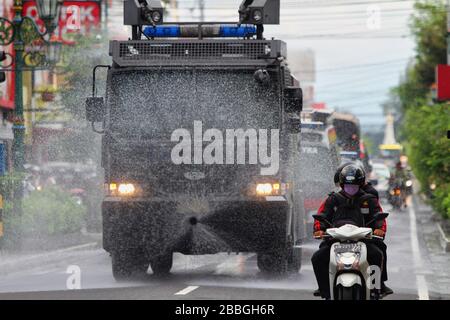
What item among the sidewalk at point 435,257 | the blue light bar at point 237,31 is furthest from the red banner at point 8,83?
the blue light bar at point 237,31

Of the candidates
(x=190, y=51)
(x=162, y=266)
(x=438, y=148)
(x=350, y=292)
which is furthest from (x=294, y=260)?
(x=438, y=148)

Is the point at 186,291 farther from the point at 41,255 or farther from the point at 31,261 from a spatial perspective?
the point at 41,255

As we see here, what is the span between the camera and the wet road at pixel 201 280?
1691cm

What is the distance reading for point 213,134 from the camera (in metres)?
18.3

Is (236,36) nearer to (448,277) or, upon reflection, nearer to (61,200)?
(448,277)

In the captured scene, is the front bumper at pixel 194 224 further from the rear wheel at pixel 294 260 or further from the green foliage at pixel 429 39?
the green foliage at pixel 429 39

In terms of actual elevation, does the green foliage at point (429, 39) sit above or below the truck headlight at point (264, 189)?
above

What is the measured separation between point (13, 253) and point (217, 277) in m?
6.05

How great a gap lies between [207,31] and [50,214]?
1102 centimetres

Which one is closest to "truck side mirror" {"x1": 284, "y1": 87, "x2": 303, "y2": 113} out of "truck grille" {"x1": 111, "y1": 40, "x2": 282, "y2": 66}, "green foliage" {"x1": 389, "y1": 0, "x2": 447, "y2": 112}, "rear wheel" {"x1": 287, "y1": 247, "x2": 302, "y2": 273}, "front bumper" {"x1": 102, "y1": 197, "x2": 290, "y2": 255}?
"truck grille" {"x1": 111, "y1": 40, "x2": 282, "y2": 66}

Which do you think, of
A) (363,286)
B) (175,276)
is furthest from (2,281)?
(363,286)

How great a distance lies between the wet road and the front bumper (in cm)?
56

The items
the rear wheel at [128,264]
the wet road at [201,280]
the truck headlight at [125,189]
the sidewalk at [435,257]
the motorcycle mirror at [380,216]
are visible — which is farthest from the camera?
the sidewalk at [435,257]

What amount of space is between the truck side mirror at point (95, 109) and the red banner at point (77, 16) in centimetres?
2669
